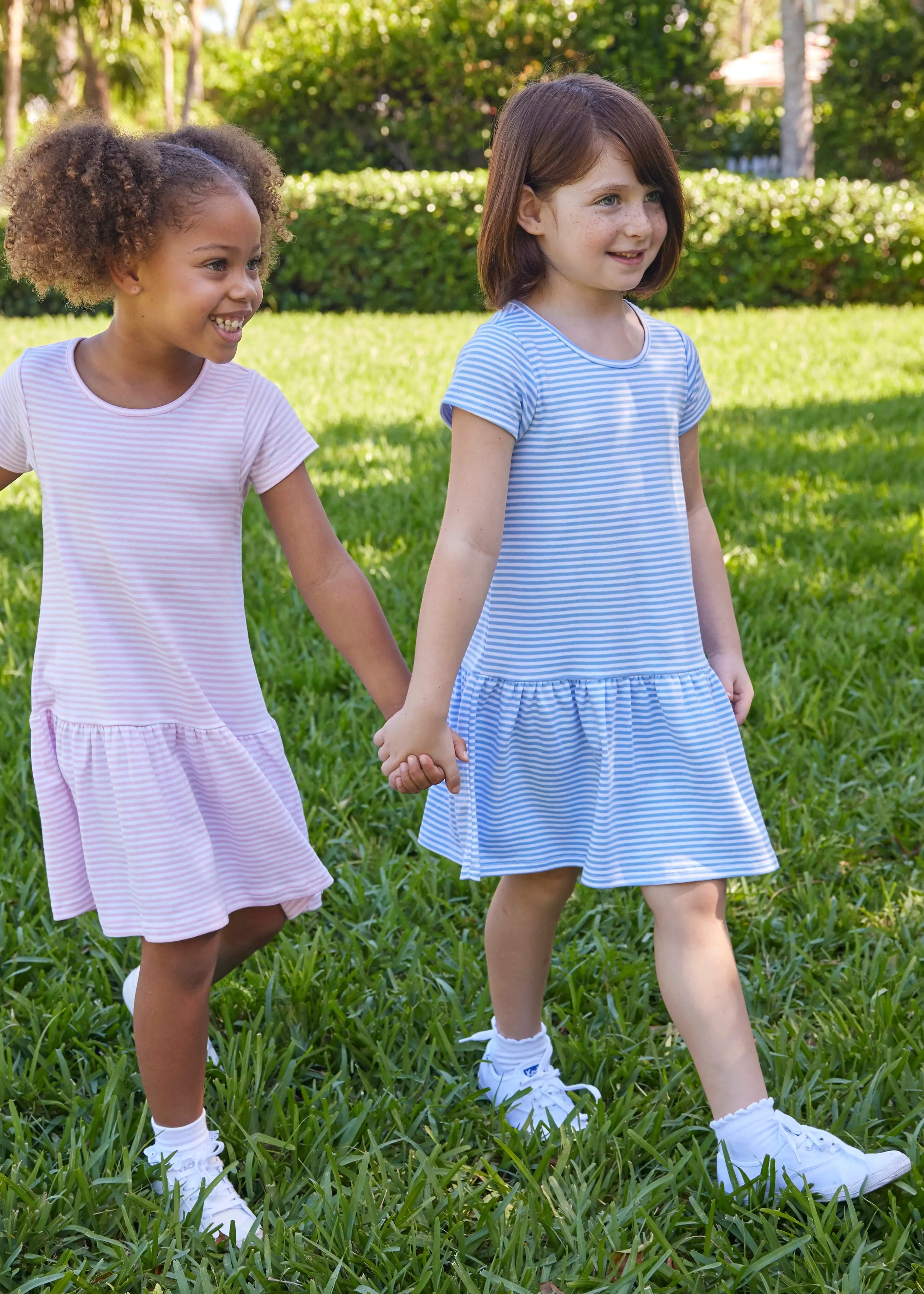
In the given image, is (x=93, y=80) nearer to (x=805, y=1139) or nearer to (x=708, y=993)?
(x=708, y=993)

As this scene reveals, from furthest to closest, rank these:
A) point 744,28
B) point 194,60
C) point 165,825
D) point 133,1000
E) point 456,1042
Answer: point 744,28 < point 194,60 < point 456,1042 < point 133,1000 < point 165,825

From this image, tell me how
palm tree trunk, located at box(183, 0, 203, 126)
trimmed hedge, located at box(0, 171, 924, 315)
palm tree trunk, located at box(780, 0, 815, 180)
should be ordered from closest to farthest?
trimmed hedge, located at box(0, 171, 924, 315), palm tree trunk, located at box(780, 0, 815, 180), palm tree trunk, located at box(183, 0, 203, 126)

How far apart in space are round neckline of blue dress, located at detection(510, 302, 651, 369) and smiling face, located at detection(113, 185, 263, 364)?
1.25 feet

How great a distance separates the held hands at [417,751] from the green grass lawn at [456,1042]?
1.80 feet

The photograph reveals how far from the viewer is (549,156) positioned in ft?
5.41

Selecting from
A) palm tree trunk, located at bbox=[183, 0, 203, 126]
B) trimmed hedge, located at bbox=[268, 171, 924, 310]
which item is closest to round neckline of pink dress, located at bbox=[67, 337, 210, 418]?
trimmed hedge, located at bbox=[268, 171, 924, 310]

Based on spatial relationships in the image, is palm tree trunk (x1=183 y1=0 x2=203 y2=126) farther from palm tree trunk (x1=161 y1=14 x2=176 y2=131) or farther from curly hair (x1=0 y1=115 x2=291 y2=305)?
curly hair (x1=0 y1=115 x2=291 y2=305)

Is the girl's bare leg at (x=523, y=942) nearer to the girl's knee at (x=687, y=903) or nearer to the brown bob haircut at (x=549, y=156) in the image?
the girl's knee at (x=687, y=903)

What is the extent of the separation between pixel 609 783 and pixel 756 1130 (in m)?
0.49

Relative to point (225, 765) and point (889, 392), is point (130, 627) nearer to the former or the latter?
point (225, 765)

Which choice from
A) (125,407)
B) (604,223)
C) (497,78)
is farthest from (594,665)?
(497,78)

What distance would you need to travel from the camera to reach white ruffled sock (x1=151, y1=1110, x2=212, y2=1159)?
1689 millimetres

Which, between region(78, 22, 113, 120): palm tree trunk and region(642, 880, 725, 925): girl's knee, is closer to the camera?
region(642, 880, 725, 925): girl's knee

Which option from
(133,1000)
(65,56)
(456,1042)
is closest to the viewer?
(133,1000)
